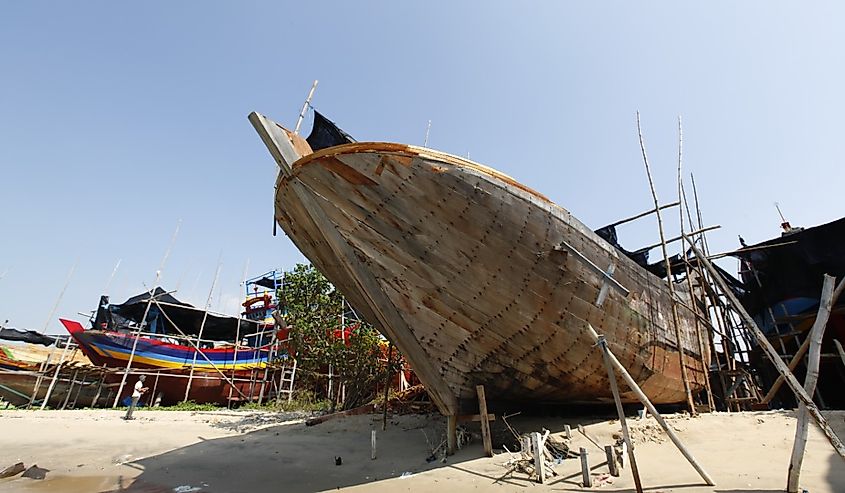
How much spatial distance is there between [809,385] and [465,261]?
366 centimetres

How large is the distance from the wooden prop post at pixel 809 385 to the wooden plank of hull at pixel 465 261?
272 centimetres

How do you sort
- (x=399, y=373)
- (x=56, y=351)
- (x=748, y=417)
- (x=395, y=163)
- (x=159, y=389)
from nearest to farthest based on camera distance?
(x=395, y=163) < (x=748, y=417) < (x=399, y=373) < (x=159, y=389) < (x=56, y=351)

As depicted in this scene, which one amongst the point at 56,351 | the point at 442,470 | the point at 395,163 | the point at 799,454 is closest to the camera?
the point at 799,454

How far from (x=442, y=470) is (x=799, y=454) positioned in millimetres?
3819

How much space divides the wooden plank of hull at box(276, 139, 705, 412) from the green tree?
5659 mm

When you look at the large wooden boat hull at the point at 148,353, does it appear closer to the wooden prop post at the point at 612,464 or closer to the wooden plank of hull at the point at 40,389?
the wooden plank of hull at the point at 40,389

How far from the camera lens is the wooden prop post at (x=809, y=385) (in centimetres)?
378

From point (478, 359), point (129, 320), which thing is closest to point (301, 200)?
point (478, 359)

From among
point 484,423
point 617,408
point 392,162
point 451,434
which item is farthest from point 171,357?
point 617,408

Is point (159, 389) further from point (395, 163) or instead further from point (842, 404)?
point (842, 404)

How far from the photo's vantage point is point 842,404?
14.7 m

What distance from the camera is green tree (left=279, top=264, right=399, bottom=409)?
1244 centimetres

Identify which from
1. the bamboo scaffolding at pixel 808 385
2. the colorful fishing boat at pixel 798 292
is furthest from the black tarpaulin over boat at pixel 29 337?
the colorful fishing boat at pixel 798 292

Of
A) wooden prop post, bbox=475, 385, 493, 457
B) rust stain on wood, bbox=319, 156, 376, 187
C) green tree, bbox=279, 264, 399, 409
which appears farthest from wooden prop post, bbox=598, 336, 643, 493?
green tree, bbox=279, 264, 399, 409
